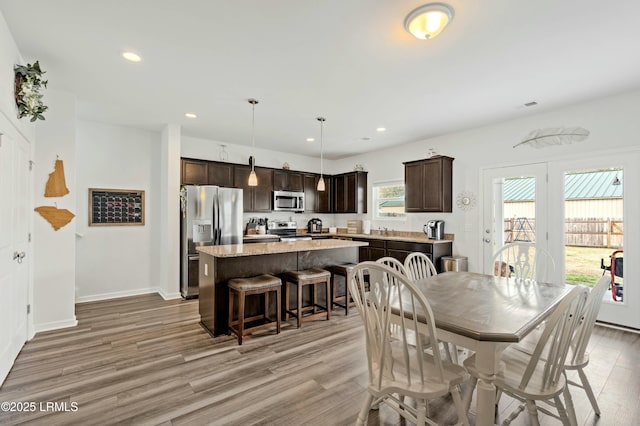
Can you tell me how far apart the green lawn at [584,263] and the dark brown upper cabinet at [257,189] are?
4.82 metres

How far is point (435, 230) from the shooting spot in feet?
16.8

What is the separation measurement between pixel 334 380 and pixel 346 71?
2.76m

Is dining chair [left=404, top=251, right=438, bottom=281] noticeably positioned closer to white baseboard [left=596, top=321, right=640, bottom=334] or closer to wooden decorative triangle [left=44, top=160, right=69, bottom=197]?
white baseboard [left=596, top=321, right=640, bottom=334]

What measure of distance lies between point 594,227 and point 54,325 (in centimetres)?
644

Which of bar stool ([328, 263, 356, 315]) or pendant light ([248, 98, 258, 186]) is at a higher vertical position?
pendant light ([248, 98, 258, 186])

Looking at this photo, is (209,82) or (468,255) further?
(468,255)

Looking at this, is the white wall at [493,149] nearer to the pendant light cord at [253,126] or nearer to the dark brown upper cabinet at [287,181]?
the dark brown upper cabinet at [287,181]

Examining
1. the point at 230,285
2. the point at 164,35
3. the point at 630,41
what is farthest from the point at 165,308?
the point at 630,41

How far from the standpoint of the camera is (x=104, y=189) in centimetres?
471

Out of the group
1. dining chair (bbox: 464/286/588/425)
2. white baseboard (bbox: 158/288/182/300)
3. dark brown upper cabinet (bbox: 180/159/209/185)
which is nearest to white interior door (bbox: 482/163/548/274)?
dining chair (bbox: 464/286/588/425)

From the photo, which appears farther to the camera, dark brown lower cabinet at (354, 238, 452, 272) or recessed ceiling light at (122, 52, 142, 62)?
dark brown lower cabinet at (354, 238, 452, 272)

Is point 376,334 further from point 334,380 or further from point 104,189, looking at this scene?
point 104,189

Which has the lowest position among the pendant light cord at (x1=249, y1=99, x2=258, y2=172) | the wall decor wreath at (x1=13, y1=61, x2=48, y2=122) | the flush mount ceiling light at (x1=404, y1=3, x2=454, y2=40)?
the wall decor wreath at (x1=13, y1=61, x2=48, y2=122)

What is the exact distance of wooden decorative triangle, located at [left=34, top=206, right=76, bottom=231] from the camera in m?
3.35
